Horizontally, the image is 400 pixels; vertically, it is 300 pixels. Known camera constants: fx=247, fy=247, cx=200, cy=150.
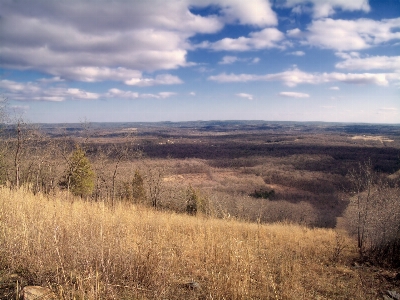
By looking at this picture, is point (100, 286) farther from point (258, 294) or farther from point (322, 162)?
point (322, 162)

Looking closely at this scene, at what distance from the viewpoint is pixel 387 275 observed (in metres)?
5.87

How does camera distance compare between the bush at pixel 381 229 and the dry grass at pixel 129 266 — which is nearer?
the dry grass at pixel 129 266

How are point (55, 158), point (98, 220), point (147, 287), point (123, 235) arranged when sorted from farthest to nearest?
point (55, 158) < point (98, 220) < point (123, 235) < point (147, 287)

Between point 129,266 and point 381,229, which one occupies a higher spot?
point 129,266

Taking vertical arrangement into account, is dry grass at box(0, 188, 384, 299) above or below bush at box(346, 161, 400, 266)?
above

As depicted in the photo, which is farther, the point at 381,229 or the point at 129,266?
the point at 381,229

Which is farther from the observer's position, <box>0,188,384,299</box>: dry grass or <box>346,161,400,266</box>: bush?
<box>346,161,400,266</box>: bush

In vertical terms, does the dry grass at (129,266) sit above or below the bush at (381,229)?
above

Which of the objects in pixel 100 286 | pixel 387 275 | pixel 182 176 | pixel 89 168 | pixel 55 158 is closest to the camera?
pixel 100 286

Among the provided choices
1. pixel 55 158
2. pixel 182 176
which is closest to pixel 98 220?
pixel 55 158

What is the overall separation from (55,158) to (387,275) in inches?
587

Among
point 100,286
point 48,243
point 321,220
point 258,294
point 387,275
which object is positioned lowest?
point 321,220

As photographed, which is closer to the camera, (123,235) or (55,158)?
(123,235)

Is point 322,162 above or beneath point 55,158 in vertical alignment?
beneath
